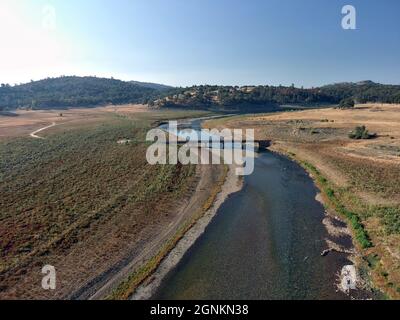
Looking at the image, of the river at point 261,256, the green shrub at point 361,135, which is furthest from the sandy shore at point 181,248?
the green shrub at point 361,135

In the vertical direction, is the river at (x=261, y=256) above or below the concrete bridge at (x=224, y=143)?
below

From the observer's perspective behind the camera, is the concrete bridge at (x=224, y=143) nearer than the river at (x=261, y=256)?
No

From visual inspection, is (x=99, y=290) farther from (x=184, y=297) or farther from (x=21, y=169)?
(x=21, y=169)

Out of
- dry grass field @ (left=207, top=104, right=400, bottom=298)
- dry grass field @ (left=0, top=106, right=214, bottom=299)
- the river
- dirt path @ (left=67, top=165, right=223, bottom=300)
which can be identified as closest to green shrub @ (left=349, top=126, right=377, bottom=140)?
dry grass field @ (left=207, top=104, right=400, bottom=298)

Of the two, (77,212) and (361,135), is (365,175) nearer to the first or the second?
(361,135)

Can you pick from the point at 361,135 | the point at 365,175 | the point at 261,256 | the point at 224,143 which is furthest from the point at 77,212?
the point at 361,135

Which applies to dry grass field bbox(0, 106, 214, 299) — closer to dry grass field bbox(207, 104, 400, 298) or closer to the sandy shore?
the sandy shore

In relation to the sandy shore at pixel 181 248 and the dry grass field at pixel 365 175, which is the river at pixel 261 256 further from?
the dry grass field at pixel 365 175
